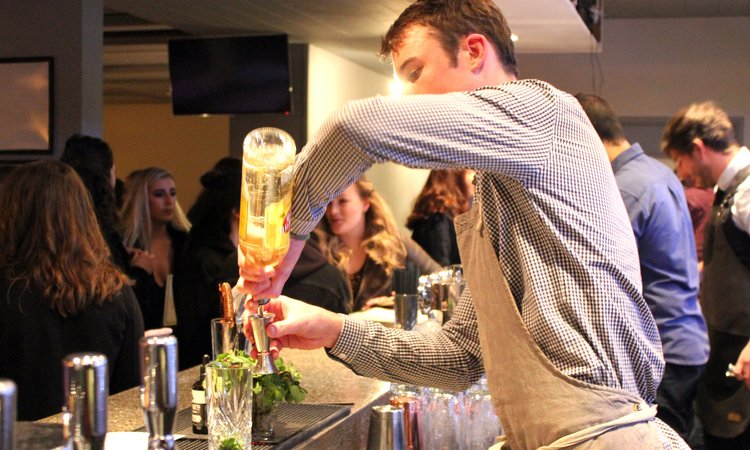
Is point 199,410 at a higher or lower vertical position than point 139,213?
lower

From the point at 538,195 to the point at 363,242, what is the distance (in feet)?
11.1

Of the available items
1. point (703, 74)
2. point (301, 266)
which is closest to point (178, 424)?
point (301, 266)

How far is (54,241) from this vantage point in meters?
2.82

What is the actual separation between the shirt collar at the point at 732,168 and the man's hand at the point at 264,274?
10.00ft

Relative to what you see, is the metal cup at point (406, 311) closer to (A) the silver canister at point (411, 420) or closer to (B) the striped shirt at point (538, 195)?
(A) the silver canister at point (411, 420)

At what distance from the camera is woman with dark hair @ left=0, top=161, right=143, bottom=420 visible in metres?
2.77

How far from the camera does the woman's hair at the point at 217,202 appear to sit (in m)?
3.94

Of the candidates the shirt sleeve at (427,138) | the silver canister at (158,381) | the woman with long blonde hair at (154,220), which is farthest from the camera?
the woman with long blonde hair at (154,220)

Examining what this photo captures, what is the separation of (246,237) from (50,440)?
0.38 m

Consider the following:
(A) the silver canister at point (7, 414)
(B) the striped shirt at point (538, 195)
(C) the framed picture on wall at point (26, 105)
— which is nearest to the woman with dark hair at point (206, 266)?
(B) the striped shirt at point (538, 195)

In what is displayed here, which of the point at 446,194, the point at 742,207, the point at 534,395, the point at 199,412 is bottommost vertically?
the point at 199,412

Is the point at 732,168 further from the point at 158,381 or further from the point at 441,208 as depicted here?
the point at 158,381

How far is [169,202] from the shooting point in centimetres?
542

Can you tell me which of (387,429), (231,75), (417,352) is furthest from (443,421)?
(231,75)
